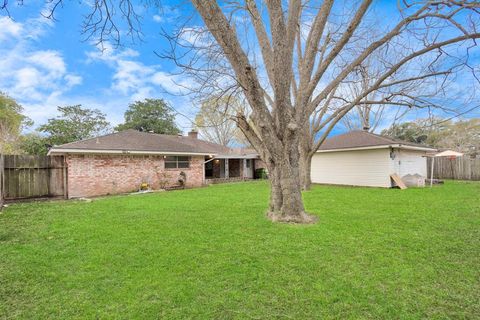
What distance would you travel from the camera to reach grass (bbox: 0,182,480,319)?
2453mm

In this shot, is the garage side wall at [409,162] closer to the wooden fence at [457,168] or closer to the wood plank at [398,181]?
the wood plank at [398,181]

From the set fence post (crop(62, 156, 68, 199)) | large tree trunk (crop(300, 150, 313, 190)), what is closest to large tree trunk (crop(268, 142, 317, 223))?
large tree trunk (crop(300, 150, 313, 190))

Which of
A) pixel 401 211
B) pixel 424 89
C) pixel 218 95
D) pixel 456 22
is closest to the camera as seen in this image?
pixel 456 22

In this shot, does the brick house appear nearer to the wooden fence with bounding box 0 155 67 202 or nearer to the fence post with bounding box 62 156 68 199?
the fence post with bounding box 62 156 68 199

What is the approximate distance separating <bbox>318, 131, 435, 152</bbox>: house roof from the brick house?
7.88 m

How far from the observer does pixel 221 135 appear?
31.5m

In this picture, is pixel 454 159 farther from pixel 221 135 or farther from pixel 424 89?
pixel 221 135

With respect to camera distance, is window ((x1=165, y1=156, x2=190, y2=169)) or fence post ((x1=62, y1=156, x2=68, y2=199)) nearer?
fence post ((x1=62, y1=156, x2=68, y2=199))

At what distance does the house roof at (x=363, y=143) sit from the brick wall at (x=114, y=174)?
972 centimetres

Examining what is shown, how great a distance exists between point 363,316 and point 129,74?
13.3 meters

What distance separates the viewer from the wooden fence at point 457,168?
16672 mm

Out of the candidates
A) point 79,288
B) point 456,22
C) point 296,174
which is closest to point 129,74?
point 296,174

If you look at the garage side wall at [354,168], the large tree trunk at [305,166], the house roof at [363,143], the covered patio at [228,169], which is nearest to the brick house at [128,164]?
the covered patio at [228,169]

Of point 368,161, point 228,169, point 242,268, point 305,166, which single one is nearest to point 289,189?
point 242,268
